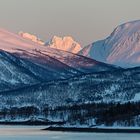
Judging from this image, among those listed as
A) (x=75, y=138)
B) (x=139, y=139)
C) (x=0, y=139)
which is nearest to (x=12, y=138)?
(x=0, y=139)

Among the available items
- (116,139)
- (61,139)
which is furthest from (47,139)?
(116,139)

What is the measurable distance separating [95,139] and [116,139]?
18.7 ft

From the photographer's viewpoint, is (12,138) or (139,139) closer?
(139,139)

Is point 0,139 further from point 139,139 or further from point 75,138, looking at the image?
point 139,139

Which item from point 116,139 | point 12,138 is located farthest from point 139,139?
point 12,138

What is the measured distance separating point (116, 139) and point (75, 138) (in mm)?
13005

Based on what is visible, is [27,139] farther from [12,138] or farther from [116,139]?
[116,139]

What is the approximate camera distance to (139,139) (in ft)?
610

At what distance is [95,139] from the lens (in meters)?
194

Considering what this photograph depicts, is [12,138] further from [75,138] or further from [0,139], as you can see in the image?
[75,138]

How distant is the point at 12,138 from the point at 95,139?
21965 millimetres

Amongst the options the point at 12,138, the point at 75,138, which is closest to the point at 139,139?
the point at 75,138

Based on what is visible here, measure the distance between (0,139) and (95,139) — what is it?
961 inches

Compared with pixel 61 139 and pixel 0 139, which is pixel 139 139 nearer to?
pixel 61 139
